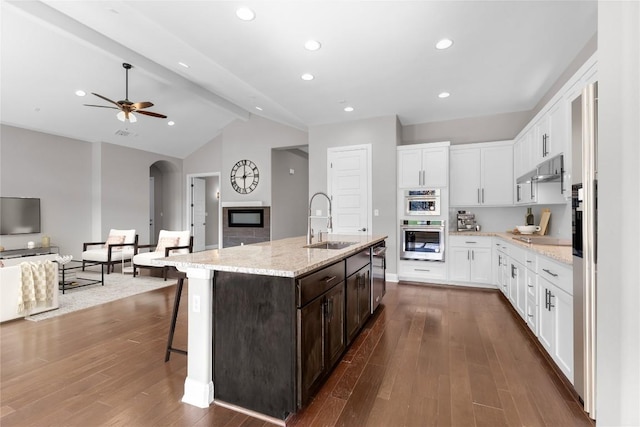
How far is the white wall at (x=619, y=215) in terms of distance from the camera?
40cm

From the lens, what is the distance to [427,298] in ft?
13.4

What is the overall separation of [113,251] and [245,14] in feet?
16.4

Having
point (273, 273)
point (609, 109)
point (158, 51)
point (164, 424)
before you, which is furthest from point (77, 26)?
point (609, 109)

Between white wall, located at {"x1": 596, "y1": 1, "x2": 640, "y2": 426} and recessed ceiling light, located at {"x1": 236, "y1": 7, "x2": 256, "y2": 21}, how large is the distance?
9.06 feet

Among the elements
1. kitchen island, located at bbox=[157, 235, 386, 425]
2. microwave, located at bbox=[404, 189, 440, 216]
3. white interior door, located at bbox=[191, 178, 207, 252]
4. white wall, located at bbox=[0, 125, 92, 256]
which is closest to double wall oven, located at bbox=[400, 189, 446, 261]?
microwave, located at bbox=[404, 189, 440, 216]

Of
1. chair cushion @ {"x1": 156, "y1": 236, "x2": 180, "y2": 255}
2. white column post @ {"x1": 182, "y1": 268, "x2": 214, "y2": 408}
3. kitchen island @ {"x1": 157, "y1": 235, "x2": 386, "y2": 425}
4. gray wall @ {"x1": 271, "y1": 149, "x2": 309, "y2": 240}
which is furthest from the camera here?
gray wall @ {"x1": 271, "y1": 149, "x2": 309, "y2": 240}

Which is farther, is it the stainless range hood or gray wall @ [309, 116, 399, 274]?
gray wall @ [309, 116, 399, 274]

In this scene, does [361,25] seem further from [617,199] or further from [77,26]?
[77,26]

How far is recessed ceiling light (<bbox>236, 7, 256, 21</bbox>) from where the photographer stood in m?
2.55

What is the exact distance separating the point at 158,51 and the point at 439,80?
360 centimetres

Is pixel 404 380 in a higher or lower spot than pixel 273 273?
lower

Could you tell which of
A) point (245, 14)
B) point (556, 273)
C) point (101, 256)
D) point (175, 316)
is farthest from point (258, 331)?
point (101, 256)

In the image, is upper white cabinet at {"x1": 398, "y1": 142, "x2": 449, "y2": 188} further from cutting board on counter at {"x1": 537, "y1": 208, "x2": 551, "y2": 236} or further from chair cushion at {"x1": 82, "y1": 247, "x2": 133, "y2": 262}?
chair cushion at {"x1": 82, "y1": 247, "x2": 133, "y2": 262}

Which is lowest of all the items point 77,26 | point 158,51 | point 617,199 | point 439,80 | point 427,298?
point 427,298
